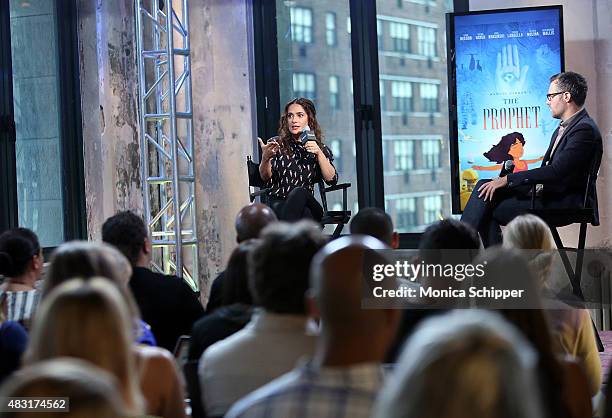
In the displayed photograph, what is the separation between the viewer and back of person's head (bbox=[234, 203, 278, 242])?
4000mm

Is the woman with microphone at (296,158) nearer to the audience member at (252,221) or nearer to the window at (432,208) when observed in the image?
the window at (432,208)

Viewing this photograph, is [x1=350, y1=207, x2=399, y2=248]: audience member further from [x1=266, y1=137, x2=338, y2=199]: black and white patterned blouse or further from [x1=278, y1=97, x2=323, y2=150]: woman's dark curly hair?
[x1=278, y1=97, x2=323, y2=150]: woman's dark curly hair

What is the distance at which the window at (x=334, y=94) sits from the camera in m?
8.02

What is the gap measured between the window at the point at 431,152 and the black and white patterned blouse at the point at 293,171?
1185 millimetres

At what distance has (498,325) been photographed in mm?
1026

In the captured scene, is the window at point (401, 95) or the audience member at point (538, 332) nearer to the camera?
the audience member at point (538, 332)

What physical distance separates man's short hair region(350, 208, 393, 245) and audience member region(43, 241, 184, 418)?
153cm

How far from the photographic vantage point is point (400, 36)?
25.6 ft

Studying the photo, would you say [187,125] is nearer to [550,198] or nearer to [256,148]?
[256,148]

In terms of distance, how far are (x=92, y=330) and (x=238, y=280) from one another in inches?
55.9

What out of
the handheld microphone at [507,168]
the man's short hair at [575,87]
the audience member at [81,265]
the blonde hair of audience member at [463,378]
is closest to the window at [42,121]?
the handheld microphone at [507,168]

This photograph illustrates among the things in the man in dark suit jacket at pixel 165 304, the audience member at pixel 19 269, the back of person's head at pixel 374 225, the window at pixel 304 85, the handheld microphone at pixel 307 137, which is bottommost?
the man in dark suit jacket at pixel 165 304

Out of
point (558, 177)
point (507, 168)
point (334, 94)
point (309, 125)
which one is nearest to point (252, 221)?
point (558, 177)

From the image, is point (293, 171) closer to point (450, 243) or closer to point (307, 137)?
point (307, 137)
